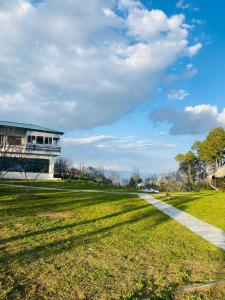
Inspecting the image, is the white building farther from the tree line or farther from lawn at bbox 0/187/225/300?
lawn at bbox 0/187/225/300

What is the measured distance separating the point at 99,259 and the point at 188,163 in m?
39.0

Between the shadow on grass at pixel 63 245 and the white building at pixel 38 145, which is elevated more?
the white building at pixel 38 145

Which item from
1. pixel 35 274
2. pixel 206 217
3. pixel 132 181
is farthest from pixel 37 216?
pixel 132 181

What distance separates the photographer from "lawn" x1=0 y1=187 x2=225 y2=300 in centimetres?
496

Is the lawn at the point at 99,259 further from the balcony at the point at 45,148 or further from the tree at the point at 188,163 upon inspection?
the tree at the point at 188,163

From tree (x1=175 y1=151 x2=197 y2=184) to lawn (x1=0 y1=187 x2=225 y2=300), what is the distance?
33.1 metres

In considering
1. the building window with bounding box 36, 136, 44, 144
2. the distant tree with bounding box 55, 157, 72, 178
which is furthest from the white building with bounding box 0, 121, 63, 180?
the distant tree with bounding box 55, 157, 72, 178

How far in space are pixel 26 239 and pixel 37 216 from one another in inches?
132

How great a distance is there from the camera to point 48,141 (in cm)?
3850

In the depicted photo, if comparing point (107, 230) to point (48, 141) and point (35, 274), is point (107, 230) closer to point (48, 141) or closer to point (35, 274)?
point (35, 274)

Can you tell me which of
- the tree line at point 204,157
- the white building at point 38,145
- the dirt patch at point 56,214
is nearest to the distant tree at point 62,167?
the white building at point 38,145

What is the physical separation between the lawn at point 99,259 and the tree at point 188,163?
1304 inches

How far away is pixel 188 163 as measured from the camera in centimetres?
4406

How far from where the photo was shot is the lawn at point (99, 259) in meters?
4.96
